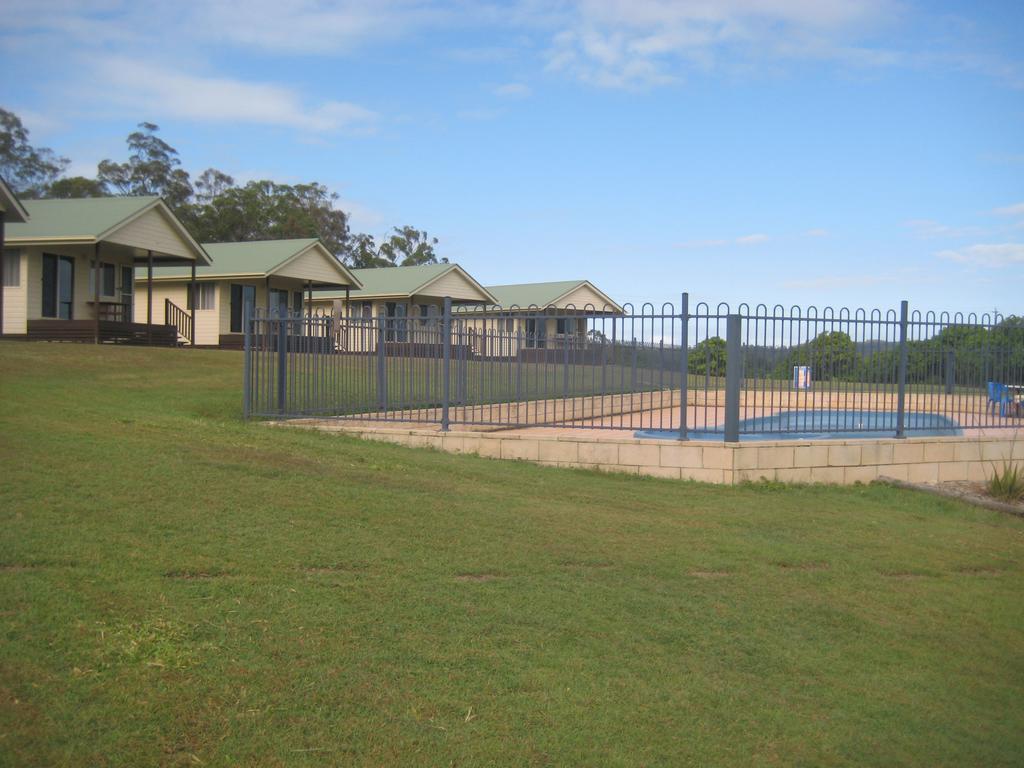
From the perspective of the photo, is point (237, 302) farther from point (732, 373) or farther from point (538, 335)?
point (732, 373)

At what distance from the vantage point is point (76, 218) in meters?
26.6

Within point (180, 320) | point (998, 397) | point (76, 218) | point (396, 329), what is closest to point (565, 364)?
point (396, 329)

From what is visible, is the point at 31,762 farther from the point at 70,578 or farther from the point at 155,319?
the point at 155,319

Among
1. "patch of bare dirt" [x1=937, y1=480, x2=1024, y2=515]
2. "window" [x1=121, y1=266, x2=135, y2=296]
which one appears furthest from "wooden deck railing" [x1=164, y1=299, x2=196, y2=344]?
"patch of bare dirt" [x1=937, y1=480, x2=1024, y2=515]

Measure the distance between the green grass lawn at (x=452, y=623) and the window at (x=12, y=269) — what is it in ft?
63.5

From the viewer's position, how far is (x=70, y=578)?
198 inches

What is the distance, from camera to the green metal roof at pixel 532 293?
148ft

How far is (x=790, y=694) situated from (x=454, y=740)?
1.88 metres

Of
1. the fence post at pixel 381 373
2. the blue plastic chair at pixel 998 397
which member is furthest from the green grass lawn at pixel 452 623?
the blue plastic chair at pixel 998 397

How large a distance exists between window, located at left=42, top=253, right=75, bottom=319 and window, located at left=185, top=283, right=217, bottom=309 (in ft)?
19.4

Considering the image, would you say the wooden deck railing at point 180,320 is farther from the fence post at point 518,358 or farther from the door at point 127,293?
the fence post at point 518,358

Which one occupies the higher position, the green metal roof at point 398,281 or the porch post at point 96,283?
the green metal roof at point 398,281

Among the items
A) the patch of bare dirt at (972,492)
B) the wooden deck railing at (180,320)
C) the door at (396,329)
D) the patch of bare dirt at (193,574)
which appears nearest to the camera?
the patch of bare dirt at (193,574)

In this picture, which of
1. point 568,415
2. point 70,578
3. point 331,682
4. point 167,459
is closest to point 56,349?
point 568,415
